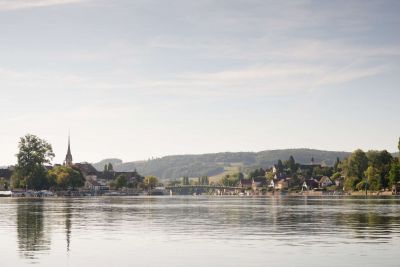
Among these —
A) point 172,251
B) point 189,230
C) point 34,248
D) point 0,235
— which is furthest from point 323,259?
point 0,235

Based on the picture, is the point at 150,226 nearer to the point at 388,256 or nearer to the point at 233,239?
the point at 233,239

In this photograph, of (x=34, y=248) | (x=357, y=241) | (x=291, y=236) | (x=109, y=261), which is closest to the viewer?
(x=109, y=261)

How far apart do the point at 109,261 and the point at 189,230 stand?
61.9 ft

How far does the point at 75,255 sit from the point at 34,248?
4044 millimetres

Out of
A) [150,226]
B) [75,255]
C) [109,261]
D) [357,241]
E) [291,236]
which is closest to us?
[109,261]

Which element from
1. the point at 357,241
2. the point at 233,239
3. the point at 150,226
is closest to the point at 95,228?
the point at 150,226

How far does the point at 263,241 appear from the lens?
135 feet

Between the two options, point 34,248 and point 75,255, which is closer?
point 75,255

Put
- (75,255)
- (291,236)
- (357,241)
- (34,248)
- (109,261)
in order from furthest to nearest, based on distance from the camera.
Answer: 1. (291,236)
2. (357,241)
3. (34,248)
4. (75,255)
5. (109,261)

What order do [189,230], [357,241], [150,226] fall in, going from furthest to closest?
[150,226]
[189,230]
[357,241]

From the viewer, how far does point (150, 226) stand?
55656mm

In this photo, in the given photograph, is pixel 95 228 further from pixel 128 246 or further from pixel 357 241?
pixel 357 241

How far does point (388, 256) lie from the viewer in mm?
32875

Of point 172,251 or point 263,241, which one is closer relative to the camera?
point 172,251
